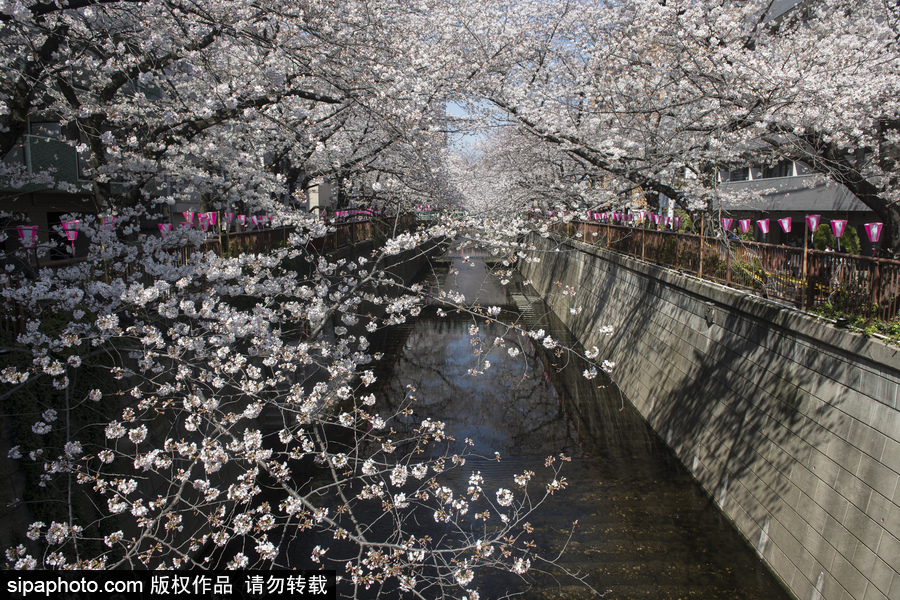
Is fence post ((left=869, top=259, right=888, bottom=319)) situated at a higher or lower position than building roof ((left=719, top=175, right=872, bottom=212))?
lower

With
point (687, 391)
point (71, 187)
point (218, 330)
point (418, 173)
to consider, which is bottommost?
point (687, 391)

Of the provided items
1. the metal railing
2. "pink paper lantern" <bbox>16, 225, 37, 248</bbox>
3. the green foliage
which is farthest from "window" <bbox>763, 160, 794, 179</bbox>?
"pink paper lantern" <bbox>16, 225, 37, 248</bbox>

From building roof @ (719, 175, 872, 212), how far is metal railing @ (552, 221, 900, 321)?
9.92m

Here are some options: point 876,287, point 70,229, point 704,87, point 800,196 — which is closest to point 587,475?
point 876,287

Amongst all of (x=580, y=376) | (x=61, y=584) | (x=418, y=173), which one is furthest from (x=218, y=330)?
(x=418, y=173)

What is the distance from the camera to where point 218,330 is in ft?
20.8

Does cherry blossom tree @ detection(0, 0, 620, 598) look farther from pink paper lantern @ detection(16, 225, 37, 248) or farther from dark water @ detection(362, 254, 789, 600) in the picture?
dark water @ detection(362, 254, 789, 600)

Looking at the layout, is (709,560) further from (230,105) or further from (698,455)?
(230,105)

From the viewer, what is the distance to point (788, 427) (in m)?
7.83

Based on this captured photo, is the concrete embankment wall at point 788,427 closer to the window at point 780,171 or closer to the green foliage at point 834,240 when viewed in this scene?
the green foliage at point 834,240

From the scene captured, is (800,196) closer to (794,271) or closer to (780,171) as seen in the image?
(780,171)

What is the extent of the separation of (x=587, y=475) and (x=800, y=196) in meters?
20.3

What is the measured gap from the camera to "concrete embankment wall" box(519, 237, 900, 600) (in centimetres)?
602

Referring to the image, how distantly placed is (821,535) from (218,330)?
728cm
